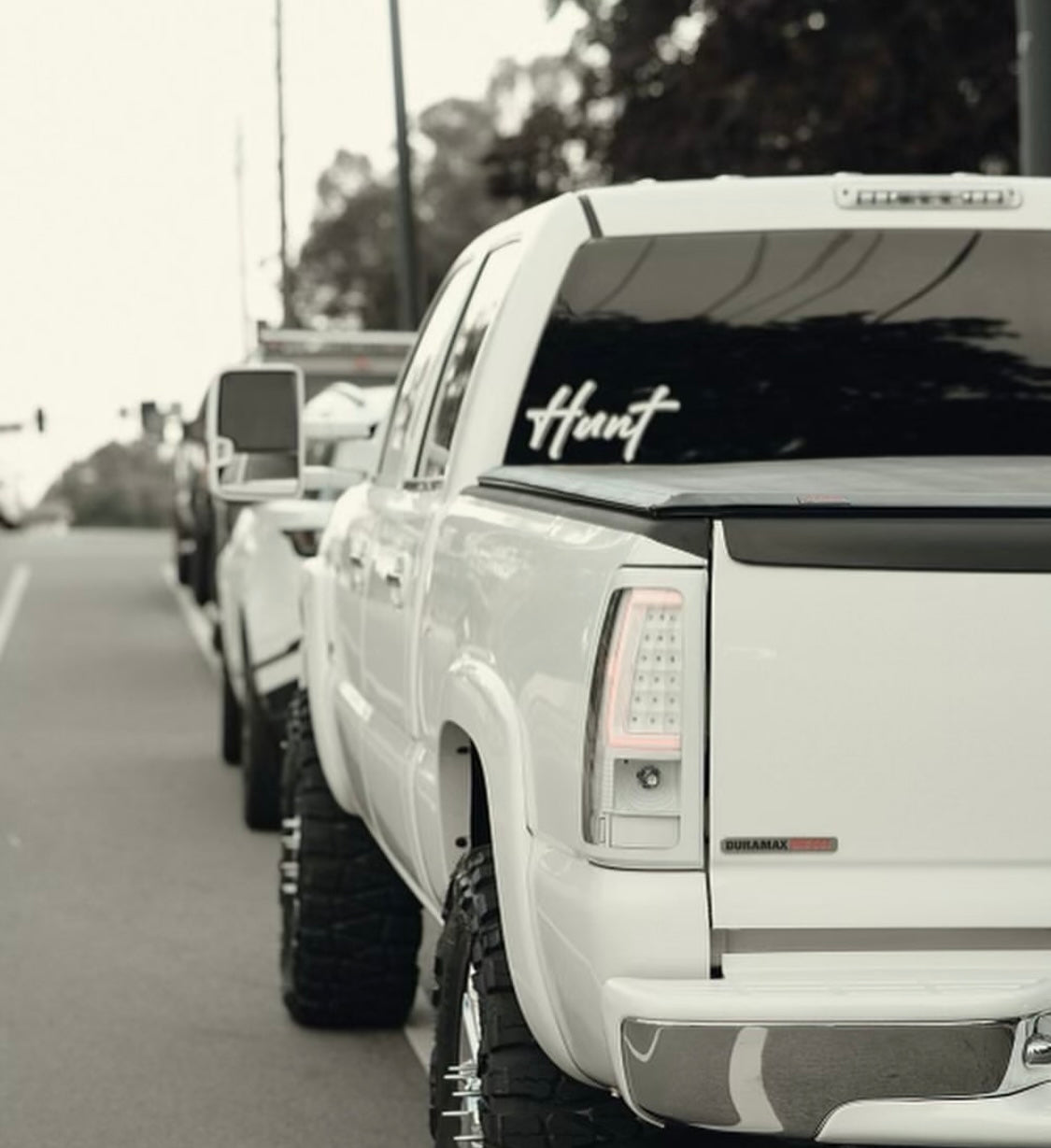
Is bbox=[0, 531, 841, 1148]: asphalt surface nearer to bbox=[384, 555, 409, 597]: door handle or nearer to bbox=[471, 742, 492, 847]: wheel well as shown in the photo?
bbox=[471, 742, 492, 847]: wheel well

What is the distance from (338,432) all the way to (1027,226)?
2415mm

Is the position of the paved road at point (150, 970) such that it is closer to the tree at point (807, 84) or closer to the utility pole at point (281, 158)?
the tree at point (807, 84)

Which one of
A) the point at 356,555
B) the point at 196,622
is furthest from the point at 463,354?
the point at 196,622

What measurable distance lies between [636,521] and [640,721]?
0.99ft

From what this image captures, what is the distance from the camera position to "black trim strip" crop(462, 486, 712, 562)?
4.48 meters

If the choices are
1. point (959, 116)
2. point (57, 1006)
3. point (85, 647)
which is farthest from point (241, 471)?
point (959, 116)

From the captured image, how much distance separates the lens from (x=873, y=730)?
451 cm

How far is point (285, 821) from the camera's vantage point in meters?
8.44

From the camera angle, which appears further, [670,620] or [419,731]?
[419,731]

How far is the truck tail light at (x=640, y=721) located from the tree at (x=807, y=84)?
22.1 m

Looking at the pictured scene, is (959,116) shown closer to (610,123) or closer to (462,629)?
(610,123)

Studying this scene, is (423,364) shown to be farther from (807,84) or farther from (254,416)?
(807,84)

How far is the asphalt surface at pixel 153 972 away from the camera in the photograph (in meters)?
7.34

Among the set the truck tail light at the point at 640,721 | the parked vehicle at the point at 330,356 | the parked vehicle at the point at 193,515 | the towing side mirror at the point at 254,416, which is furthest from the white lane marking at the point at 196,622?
the truck tail light at the point at 640,721
